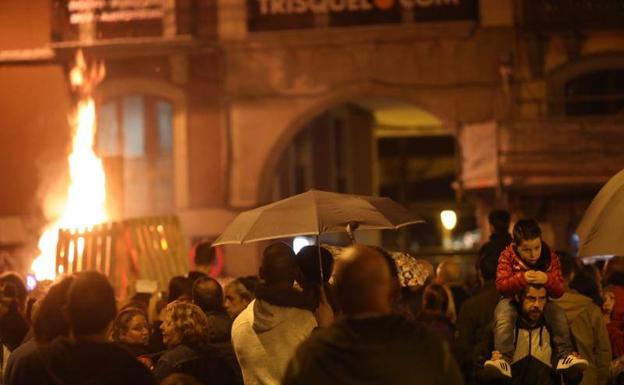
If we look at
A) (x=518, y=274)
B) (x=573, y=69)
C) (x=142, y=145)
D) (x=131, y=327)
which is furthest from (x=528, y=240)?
(x=142, y=145)

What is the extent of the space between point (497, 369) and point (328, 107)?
570 inches

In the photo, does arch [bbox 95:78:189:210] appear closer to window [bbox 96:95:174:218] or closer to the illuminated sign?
window [bbox 96:95:174:218]

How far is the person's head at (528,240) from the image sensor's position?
21.0 ft

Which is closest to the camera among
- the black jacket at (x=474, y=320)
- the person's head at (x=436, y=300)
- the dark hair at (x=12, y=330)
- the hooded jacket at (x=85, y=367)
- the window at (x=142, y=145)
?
the hooded jacket at (x=85, y=367)

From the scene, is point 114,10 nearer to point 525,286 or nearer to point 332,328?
point 525,286

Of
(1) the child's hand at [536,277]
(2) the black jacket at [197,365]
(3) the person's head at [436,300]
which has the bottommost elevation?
(3) the person's head at [436,300]

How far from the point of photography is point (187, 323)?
23.4 ft

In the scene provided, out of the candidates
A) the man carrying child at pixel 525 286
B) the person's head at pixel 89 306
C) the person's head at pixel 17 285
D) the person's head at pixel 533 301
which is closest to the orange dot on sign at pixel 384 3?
the person's head at pixel 17 285

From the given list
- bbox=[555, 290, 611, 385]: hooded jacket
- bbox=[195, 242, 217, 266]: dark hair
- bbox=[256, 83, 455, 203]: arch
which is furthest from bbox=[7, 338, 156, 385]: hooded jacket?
bbox=[256, 83, 455, 203]: arch

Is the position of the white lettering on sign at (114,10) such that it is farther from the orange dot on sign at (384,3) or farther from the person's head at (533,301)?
the person's head at (533,301)

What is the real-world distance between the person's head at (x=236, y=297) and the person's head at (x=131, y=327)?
0.85m

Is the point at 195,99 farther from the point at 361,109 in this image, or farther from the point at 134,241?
the point at 134,241

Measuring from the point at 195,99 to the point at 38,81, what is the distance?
298cm

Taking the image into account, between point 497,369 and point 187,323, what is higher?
point 187,323
